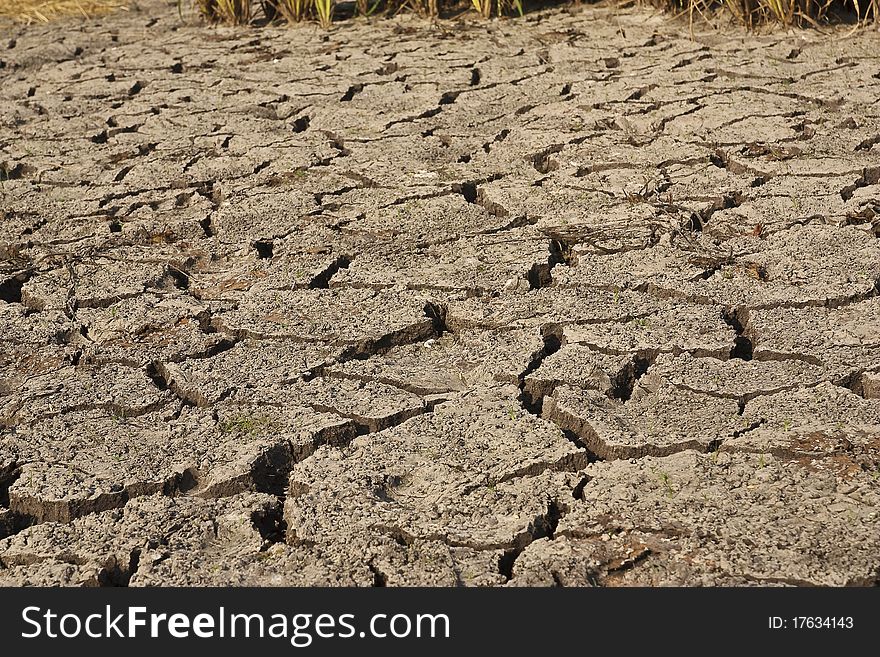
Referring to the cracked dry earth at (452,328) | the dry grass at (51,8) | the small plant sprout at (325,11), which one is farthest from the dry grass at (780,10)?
the dry grass at (51,8)

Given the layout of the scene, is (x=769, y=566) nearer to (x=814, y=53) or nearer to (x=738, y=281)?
(x=738, y=281)

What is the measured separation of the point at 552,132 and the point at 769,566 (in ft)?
8.20

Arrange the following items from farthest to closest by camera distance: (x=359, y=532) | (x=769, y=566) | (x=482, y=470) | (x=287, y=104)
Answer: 1. (x=287, y=104)
2. (x=482, y=470)
3. (x=359, y=532)
4. (x=769, y=566)

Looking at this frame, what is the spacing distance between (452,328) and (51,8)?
492 cm

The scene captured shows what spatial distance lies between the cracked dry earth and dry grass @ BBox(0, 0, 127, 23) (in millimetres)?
1924

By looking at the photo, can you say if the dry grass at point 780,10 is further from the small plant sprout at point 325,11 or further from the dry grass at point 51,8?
the dry grass at point 51,8

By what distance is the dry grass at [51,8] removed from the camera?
258 inches

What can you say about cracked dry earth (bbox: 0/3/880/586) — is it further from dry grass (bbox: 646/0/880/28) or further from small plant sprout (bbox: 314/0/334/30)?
small plant sprout (bbox: 314/0/334/30)

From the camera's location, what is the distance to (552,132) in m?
4.07

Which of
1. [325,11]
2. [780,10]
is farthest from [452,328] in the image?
[325,11]

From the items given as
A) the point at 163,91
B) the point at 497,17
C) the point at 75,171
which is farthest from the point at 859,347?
the point at 497,17

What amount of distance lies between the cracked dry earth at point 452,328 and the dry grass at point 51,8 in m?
1.92

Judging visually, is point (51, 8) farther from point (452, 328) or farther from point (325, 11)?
point (452, 328)

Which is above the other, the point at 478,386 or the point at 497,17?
the point at 497,17
